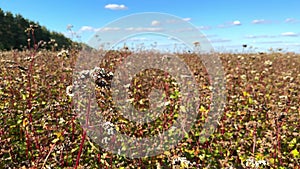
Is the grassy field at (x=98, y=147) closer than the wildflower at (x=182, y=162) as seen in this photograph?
No

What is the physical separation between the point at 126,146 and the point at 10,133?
1619 millimetres

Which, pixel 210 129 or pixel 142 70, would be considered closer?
pixel 210 129

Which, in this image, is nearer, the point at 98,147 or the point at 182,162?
the point at 182,162

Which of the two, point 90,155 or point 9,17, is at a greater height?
point 9,17

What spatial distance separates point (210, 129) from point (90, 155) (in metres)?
1.81

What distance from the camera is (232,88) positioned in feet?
21.0

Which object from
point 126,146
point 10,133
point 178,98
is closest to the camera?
point 126,146

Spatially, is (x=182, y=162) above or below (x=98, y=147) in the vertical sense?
above

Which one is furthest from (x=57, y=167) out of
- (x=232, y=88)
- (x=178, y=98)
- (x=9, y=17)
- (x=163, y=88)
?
(x=9, y=17)

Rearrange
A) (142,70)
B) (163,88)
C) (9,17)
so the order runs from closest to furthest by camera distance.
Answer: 1. (163,88)
2. (142,70)
3. (9,17)

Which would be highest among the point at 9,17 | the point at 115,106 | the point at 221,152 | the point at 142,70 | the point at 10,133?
the point at 9,17

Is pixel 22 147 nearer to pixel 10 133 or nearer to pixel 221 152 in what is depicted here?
pixel 10 133

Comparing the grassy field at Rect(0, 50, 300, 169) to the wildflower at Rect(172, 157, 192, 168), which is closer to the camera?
the wildflower at Rect(172, 157, 192, 168)

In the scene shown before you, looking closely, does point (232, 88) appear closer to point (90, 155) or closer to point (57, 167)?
point (90, 155)
